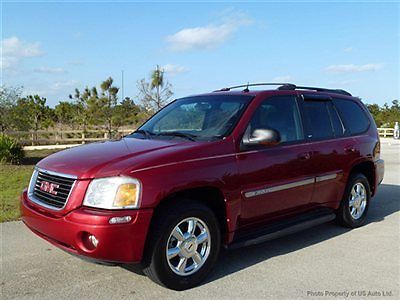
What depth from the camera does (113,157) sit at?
3.78 metres

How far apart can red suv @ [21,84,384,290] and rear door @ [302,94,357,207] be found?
0.05 feet

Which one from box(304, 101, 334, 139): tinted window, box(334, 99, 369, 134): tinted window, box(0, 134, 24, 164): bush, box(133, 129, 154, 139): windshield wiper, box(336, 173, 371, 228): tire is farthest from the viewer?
box(0, 134, 24, 164): bush

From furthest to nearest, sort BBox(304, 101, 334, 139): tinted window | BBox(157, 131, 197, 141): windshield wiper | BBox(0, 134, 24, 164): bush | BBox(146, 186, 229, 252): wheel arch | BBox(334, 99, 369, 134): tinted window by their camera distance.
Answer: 1. BBox(0, 134, 24, 164): bush
2. BBox(334, 99, 369, 134): tinted window
3. BBox(304, 101, 334, 139): tinted window
4. BBox(157, 131, 197, 141): windshield wiper
5. BBox(146, 186, 229, 252): wheel arch

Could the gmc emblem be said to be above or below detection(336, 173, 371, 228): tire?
above

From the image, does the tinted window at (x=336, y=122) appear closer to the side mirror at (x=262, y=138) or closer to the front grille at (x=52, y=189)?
the side mirror at (x=262, y=138)

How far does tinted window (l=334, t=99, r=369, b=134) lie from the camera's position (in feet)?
19.4

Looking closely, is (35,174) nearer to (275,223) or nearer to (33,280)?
(33,280)

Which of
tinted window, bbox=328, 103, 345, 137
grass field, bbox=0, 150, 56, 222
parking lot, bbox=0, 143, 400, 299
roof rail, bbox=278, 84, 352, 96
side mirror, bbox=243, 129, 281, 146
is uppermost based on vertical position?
roof rail, bbox=278, 84, 352, 96

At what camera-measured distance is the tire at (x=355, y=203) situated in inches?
228

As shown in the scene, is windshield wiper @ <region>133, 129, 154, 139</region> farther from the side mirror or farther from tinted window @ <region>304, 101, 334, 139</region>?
tinted window @ <region>304, 101, 334, 139</region>

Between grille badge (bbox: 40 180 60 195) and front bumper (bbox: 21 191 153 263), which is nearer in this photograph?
front bumper (bbox: 21 191 153 263)

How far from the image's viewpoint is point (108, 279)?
4023mm

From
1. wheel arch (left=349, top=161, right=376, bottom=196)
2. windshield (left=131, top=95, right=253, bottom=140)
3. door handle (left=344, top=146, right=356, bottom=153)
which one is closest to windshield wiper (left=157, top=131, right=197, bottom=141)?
windshield (left=131, top=95, right=253, bottom=140)

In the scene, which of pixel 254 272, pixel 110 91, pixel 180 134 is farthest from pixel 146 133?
pixel 110 91
